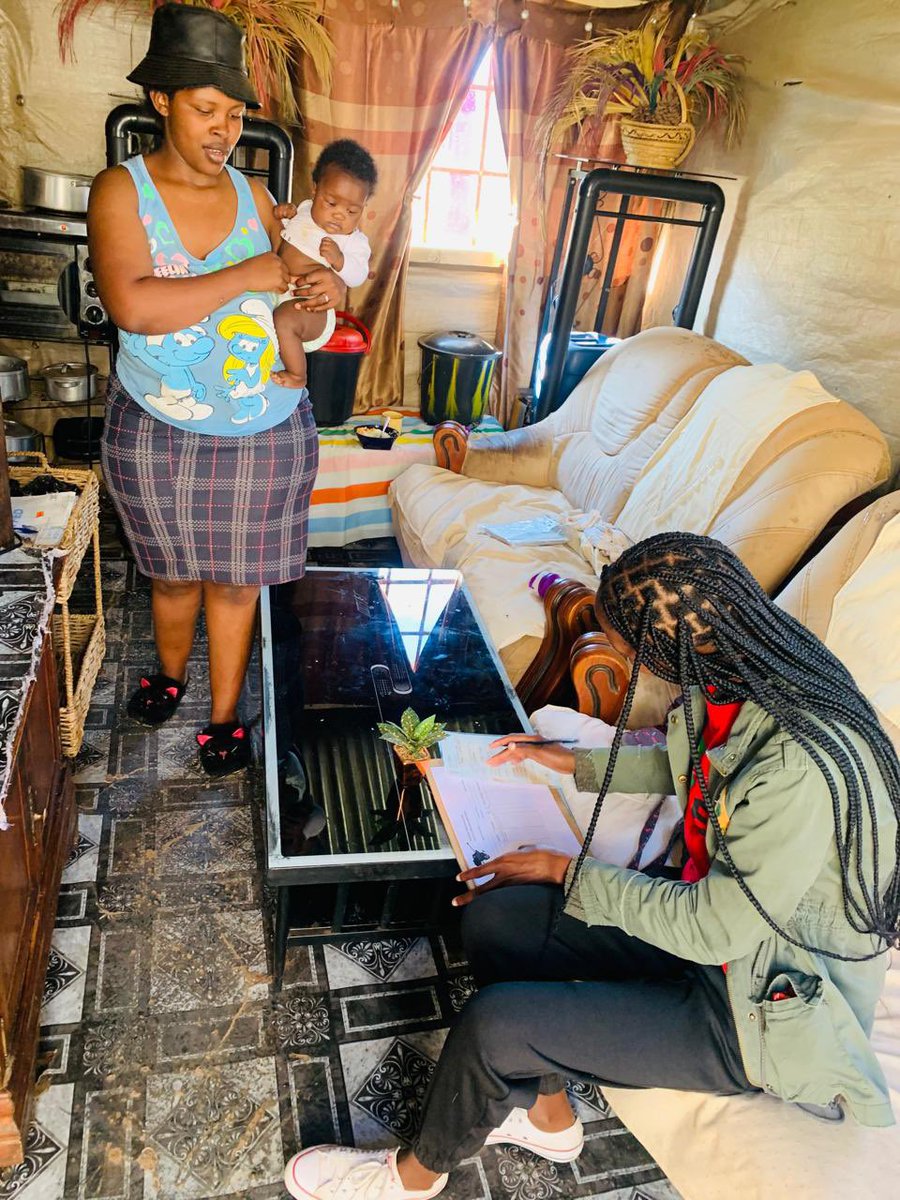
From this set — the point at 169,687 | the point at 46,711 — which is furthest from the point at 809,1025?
the point at 169,687

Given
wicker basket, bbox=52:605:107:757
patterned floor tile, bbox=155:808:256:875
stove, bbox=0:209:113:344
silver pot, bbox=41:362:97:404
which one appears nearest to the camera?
patterned floor tile, bbox=155:808:256:875

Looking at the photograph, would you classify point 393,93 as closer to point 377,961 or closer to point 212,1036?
point 377,961

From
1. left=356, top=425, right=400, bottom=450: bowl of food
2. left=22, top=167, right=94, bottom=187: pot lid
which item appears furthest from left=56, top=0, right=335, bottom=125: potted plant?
left=356, top=425, right=400, bottom=450: bowl of food

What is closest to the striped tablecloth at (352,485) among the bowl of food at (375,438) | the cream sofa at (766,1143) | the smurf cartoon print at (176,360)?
the bowl of food at (375,438)

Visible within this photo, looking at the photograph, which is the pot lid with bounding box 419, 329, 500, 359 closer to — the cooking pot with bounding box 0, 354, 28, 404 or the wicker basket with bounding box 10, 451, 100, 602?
the cooking pot with bounding box 0, 354, 28, 404

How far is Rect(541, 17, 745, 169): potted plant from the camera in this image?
119 inches

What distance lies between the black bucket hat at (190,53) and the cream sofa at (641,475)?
1.40 m

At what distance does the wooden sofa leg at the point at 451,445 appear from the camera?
3.20 m

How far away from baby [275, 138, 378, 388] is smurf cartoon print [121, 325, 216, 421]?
172mm

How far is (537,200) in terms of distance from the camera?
3803 mm

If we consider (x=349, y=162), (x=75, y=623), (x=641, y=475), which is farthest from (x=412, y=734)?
(x=641, y=475)

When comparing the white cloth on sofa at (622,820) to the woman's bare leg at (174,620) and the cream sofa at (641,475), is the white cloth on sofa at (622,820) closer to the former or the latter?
the cream sofa at (641,475)

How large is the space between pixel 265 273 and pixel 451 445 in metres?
1.66

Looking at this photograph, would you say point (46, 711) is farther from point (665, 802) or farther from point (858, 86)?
point (858, 86)
